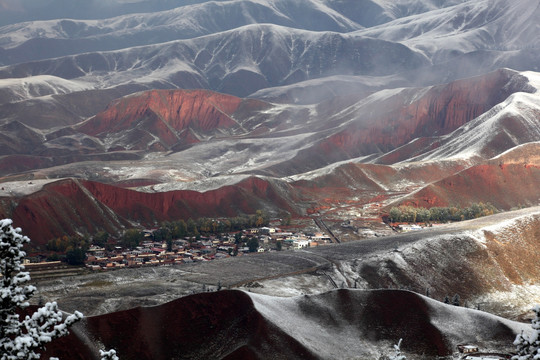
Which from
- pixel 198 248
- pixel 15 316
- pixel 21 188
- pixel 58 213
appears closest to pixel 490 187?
pixel 198 248

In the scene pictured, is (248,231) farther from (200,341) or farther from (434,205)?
(200,341)

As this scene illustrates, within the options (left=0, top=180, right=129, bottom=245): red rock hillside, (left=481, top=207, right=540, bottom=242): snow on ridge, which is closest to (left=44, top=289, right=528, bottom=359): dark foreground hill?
(left=481, top=207, right=540, bottom=242): snow on ridge

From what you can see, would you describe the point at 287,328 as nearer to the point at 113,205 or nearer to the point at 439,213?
the point at 113,205

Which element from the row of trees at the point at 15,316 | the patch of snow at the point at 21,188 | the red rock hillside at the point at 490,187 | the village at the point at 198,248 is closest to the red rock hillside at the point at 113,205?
the patch of snow at the point at 21,188

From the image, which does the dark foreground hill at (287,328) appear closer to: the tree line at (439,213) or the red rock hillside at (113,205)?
the red rock hillside at (113,205)

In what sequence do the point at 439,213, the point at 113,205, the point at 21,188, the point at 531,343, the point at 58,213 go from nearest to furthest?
1. the point at 531,343
2. the point at 58,213
3. the point at 21,188
4. the point at 113,205
5. the point at 439,213

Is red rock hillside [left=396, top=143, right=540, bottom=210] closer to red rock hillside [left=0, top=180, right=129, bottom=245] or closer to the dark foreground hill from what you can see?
red rock hillside [left=0, top=180, right=129, bottom=245]

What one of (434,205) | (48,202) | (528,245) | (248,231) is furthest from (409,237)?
(48,202)
